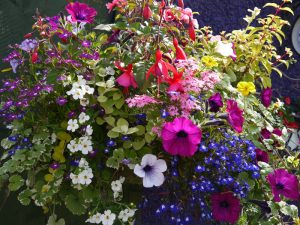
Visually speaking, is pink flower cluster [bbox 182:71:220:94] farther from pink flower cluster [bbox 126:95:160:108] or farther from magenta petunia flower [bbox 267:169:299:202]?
magenta petunia flower [bbox 267:169:299:202]

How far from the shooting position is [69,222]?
7.01 ft

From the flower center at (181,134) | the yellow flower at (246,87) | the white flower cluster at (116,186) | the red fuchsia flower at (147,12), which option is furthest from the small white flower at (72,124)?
the yellow flower at (246,87)

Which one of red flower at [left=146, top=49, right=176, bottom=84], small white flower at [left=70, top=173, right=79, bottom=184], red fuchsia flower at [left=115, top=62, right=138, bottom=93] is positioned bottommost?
small white flower at [left=70, top=173, right=79, bottom=184]

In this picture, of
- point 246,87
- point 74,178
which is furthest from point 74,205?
point 246,87

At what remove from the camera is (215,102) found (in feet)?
4.75

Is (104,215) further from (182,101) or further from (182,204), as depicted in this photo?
(182,101)

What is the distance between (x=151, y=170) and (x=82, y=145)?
0.23 meters

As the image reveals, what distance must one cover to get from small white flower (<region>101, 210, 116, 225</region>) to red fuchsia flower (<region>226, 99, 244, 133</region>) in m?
0.47

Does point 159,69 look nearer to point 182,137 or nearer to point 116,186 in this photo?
point 182,137

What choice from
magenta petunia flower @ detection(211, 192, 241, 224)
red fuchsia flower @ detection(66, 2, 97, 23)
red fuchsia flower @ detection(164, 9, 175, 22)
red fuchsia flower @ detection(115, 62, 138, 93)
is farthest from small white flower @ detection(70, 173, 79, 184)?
red fuchsia flower @ detection(164, 9, 175, 22)

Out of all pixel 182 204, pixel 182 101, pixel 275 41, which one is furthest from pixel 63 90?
pixel 275 41

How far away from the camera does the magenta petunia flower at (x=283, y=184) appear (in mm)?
1462

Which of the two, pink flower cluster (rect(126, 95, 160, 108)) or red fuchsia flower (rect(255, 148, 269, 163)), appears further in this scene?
red fuchsia flower (rect(255, 148, 269, 163))

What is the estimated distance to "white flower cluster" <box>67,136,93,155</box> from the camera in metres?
1.44
